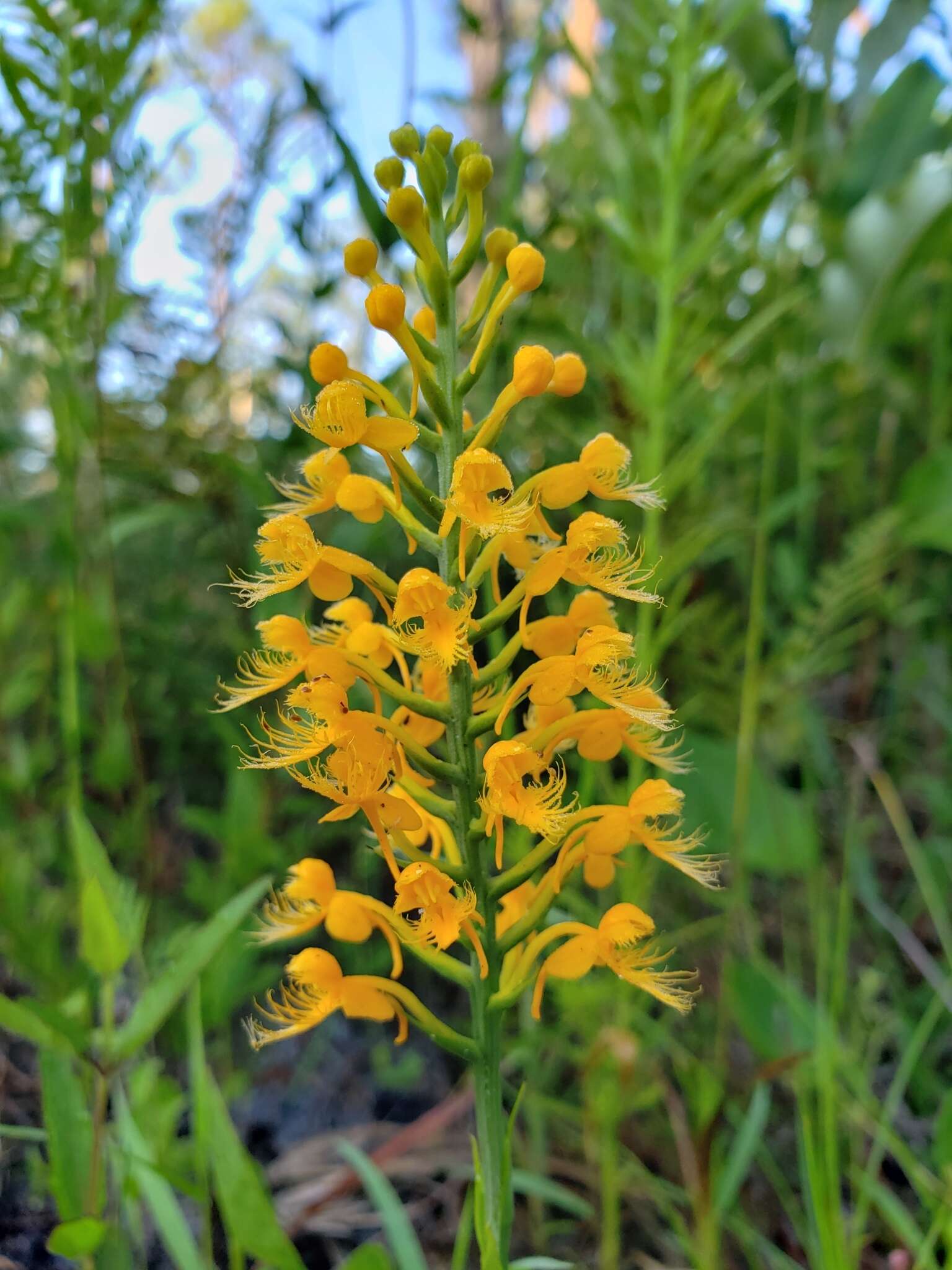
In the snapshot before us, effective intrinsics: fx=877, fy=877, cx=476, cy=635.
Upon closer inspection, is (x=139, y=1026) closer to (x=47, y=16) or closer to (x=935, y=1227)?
(x=935, y=1227)

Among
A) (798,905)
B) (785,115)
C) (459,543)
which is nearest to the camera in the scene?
(459,543)

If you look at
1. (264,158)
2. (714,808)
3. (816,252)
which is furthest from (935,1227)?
(816,252)

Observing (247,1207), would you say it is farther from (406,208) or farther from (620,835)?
(406,208)

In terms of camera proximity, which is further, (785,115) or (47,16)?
(785,115)

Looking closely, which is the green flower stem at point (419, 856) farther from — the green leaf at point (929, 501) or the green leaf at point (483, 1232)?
the green leaf at point (929, 501)

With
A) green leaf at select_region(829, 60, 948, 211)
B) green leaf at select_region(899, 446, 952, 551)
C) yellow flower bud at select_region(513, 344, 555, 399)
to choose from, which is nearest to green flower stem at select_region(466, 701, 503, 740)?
yellow flower bud at select_region(513, 344, 555, 399)

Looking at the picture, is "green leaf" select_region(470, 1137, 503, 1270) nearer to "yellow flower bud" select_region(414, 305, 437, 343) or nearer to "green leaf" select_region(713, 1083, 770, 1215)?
"green leaf" select_region(713, 1083, 770, 1215)

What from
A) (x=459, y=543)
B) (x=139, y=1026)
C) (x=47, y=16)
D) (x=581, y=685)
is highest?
(x=47, y=16)
